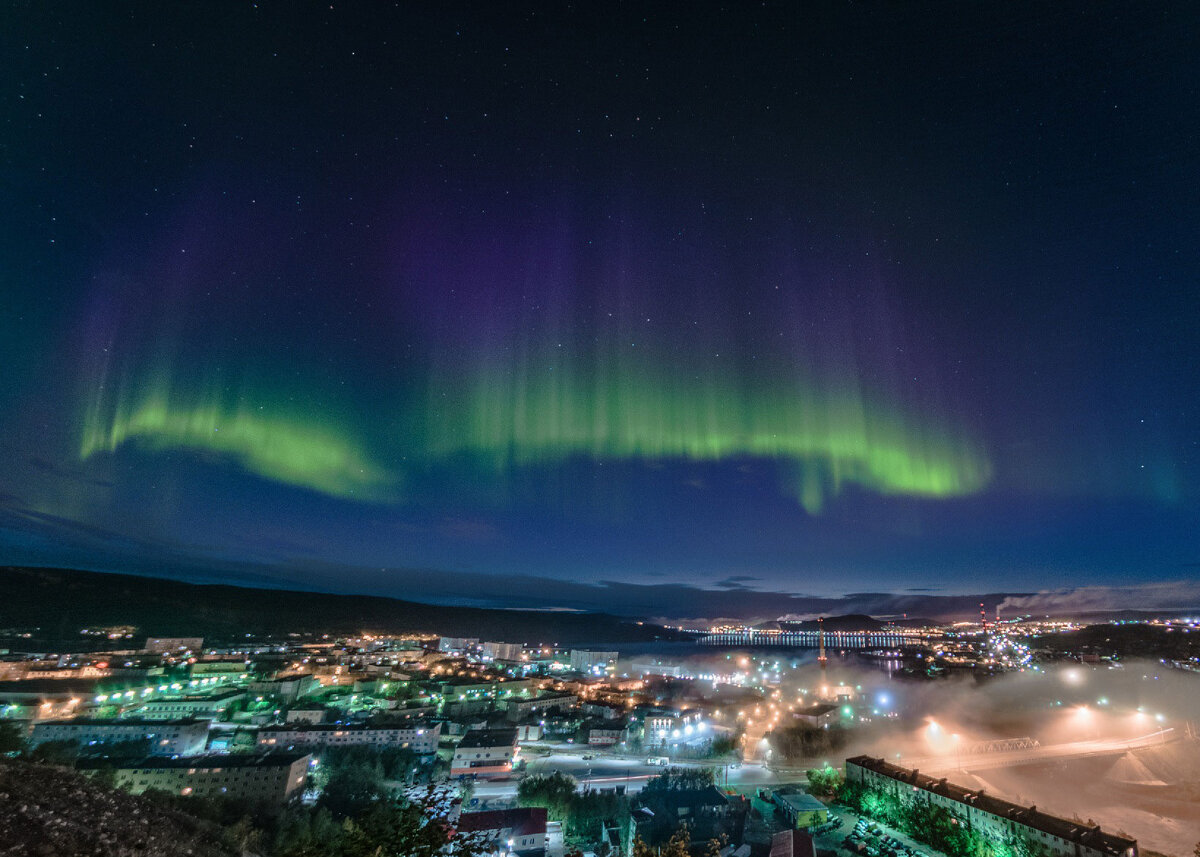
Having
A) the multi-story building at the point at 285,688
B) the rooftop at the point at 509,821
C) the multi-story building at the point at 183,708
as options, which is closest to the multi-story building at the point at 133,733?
the multi-story building at the point at 183,708

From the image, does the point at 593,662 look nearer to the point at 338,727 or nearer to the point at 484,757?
the point at 338,727

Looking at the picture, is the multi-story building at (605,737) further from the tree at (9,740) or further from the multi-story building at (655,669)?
the multi-story building at (655,669)

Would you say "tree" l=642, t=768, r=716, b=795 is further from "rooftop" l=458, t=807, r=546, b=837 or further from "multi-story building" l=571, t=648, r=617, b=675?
"multi-story building" l=571, t=648, r=617, b=675

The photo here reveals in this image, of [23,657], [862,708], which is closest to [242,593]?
[23,657]

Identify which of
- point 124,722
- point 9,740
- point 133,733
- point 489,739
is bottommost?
point 489,739

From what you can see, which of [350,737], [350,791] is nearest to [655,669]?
[350,737]

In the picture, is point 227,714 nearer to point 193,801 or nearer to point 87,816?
point 193,801
